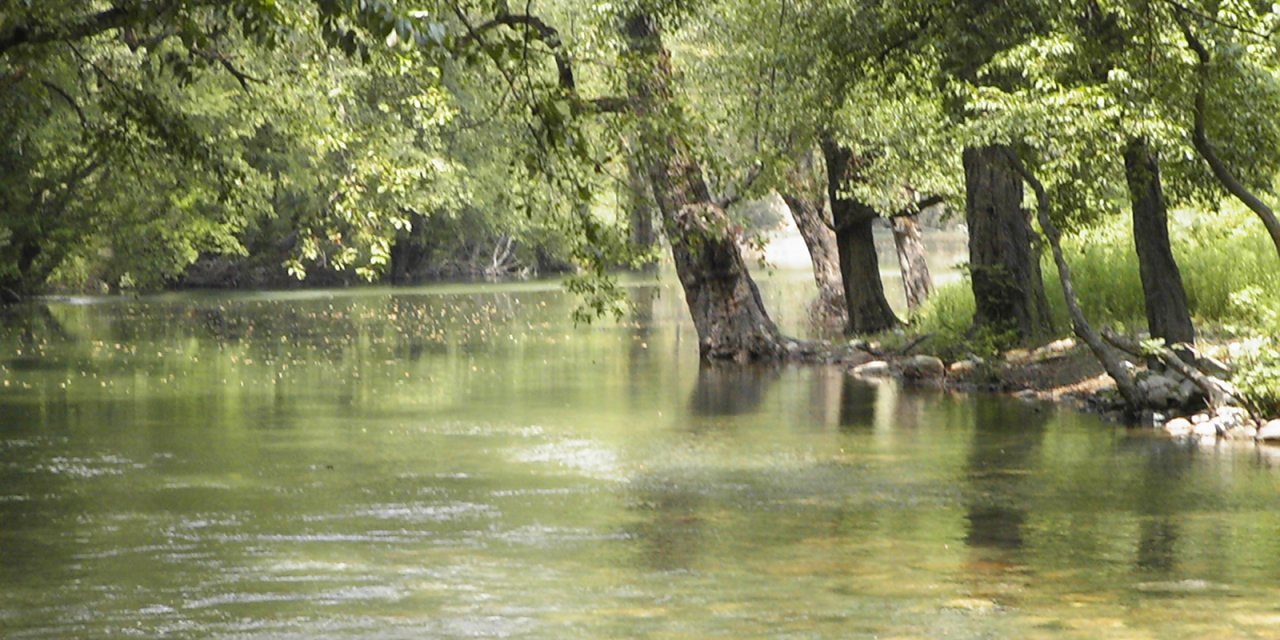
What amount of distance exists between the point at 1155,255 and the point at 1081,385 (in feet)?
8.42

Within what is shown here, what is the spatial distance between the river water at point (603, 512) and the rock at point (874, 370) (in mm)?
868

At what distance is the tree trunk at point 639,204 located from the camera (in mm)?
17250

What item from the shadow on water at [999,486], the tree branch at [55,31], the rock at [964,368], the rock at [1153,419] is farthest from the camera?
the rock at [964,368]

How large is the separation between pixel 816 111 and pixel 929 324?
18.0ft

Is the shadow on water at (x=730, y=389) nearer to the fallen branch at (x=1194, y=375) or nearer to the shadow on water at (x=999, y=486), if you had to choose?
the shadow on water at (x=999, y=486)

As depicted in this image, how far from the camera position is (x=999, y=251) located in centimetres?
2766

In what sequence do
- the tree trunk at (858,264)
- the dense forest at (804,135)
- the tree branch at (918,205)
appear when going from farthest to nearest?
the tree branch at (918,205)
the tree trunk at (858,264)
the dense forest at (804,135)

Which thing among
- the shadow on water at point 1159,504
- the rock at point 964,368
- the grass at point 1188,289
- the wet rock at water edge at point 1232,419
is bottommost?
the shadow on water at point 1159,504

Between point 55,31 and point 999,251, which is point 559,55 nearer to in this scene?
point 55,31

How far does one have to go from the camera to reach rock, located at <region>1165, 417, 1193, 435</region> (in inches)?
785

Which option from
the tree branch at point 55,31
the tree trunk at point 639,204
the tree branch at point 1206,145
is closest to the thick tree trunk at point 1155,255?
the tree branch at point 1206,145

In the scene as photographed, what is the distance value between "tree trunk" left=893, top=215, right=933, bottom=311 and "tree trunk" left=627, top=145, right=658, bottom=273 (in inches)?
193

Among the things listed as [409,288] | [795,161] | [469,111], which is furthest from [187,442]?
[409,288]

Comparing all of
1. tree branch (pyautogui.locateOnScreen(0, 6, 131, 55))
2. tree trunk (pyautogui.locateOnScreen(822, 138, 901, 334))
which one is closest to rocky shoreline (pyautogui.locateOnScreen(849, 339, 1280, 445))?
tree trunk (pyautogui.locateOnScreen(822, 138, 901, 334))
